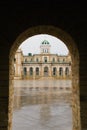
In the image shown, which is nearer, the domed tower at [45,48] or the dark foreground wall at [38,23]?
the dark foreground wall at [38,23]

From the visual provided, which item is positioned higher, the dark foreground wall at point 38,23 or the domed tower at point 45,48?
the domed tower at point 45,48

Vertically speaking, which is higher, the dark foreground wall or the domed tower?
the domed tower

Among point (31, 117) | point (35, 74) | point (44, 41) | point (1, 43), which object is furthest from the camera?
point (44, 41)

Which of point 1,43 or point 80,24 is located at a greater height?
point 80,24

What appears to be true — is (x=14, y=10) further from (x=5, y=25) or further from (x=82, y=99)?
(x=82, y=99)

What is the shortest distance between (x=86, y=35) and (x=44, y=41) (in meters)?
94.1

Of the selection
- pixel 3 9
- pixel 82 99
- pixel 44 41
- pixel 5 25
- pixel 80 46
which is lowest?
pixel 82 99

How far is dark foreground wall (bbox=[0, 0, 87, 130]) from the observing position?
21.1 feet

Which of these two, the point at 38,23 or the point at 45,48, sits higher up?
the point at 45,48

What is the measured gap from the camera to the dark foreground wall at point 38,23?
6.44 meters

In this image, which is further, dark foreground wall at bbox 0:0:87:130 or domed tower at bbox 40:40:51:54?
domed tower at bbox 40:40:51:54

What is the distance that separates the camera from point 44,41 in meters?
100

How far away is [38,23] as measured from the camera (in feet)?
21.3

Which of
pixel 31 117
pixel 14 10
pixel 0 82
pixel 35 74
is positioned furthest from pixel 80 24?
pixel 35 74
